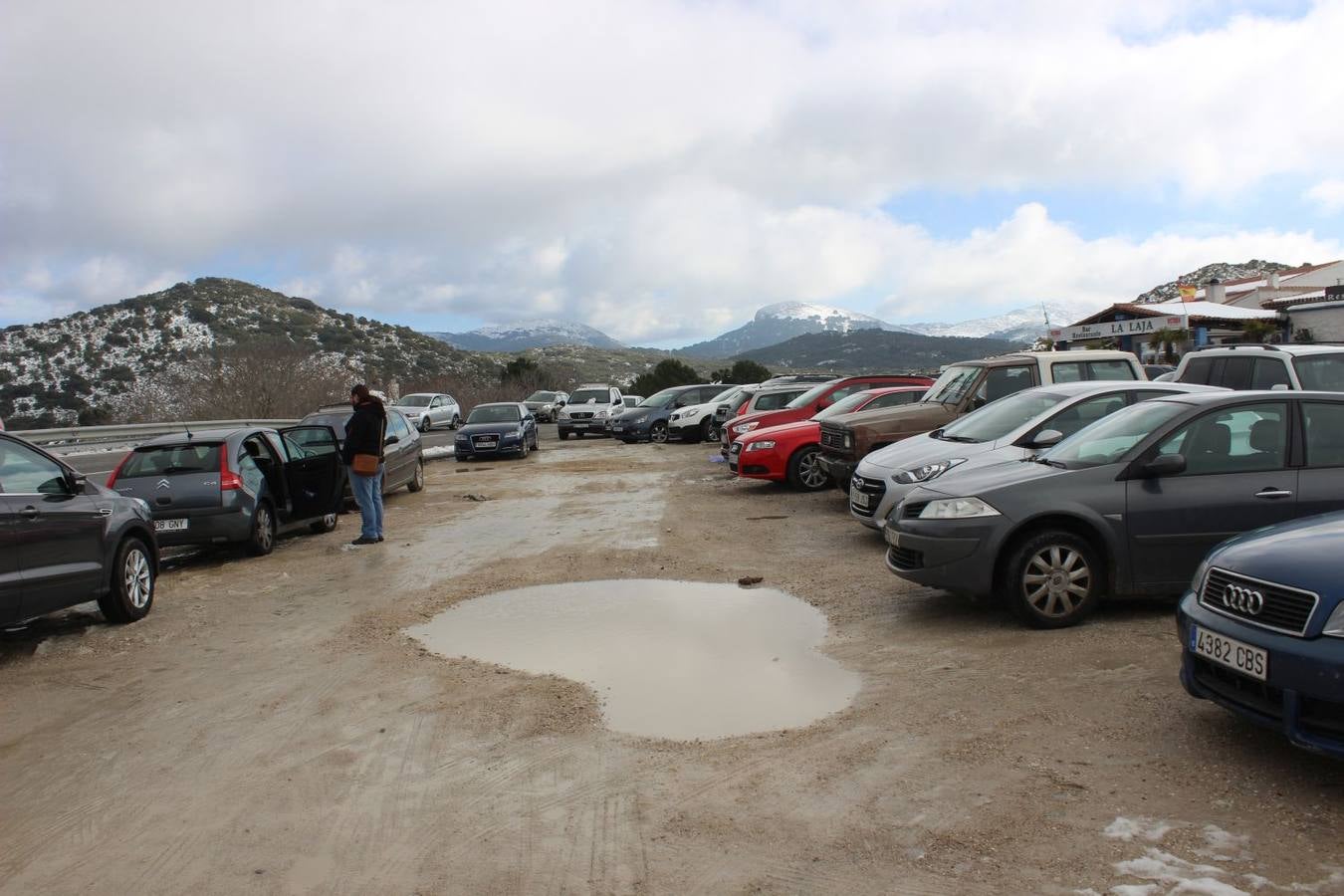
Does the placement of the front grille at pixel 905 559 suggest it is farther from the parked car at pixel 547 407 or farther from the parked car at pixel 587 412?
the parked car at pixel 547 407

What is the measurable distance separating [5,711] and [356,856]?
3.32 metres

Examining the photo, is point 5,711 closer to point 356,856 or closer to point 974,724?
point 356,856

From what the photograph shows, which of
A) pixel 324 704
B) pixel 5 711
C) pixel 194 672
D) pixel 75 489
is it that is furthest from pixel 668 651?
pixel 75 489

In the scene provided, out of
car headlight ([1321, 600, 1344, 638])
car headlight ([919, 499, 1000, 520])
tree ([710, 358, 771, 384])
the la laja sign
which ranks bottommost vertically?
car headlight ([1321, 600, 1344, 638])

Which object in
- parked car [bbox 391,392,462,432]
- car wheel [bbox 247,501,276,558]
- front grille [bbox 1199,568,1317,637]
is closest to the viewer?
front grille [bbox 1199,568,1317,637]

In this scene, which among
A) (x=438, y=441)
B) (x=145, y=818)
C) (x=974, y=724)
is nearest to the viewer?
(x=145, y=818)

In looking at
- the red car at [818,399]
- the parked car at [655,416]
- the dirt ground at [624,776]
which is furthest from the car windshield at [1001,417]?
the parked car at [655,416]

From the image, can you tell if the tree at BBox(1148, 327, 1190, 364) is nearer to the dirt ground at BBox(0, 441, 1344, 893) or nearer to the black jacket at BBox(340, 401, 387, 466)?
the black jacket at BBox(340, 401, 387, 466)

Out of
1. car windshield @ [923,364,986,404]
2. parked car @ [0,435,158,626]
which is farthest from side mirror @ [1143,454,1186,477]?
parked car @ [0,435,158,626]

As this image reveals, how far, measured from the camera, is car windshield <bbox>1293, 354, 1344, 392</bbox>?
9.99m

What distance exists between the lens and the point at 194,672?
630 cm

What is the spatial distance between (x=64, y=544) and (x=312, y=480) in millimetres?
5213

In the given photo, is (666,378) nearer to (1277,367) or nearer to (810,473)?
(810,473)

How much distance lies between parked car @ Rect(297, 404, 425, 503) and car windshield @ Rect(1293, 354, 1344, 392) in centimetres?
1156
